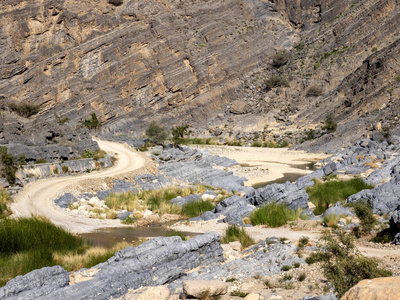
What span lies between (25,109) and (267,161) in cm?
4340

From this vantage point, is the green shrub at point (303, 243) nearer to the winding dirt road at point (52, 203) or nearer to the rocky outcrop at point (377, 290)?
the rocky outcrop at point (377, 290)

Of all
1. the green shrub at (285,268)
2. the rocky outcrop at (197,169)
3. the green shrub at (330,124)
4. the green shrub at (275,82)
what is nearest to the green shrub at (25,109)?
the rocky outcrop at (197,169)

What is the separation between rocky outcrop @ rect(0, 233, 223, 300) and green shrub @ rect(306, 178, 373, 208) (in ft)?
39.0

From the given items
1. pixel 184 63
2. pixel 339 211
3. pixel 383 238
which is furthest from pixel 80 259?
pixel 184 63

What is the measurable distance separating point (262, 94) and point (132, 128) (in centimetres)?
2799

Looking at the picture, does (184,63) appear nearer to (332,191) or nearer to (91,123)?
(91,123)

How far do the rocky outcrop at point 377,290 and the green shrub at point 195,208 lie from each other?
1604cm

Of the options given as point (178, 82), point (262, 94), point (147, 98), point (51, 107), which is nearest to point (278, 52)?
point (262, 94)

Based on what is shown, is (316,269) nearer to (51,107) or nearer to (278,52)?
(51,107)

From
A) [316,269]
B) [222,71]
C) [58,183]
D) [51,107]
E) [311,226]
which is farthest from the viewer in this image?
[222,71]

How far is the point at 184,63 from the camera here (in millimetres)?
78875

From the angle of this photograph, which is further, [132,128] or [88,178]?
[132,128]

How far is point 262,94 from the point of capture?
79.6 m

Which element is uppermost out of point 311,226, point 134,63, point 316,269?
point 134,63
